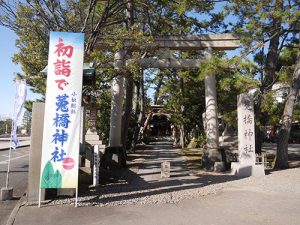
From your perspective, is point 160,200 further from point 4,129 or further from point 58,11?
point 4,129

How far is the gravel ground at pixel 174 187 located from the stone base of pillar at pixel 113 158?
6.64ft

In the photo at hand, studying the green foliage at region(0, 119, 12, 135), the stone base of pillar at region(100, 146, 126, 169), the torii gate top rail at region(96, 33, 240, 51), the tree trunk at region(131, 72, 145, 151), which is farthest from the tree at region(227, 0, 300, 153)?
the green foliage at region(0, 119, 12, 135)

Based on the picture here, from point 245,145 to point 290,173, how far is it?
6.33 ft

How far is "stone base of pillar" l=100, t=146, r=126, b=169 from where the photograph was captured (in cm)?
1554

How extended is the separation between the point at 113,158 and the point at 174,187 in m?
6.00

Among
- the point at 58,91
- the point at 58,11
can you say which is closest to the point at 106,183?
the point at 58,91

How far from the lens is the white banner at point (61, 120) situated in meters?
7.83

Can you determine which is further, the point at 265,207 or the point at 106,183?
the point at 106,183

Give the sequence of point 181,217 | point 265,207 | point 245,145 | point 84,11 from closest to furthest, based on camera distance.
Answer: point 181,217 → point 265,207 → point 245,145 → point 84,11

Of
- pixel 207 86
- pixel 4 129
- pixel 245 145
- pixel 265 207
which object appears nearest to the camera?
pixel 265 207

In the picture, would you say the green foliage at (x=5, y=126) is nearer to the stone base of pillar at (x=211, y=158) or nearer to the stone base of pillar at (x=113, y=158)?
the stone base of pillar at (x=113, y=158)

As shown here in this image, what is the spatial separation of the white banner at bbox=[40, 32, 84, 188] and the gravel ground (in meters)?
0.69

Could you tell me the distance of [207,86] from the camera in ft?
50.4

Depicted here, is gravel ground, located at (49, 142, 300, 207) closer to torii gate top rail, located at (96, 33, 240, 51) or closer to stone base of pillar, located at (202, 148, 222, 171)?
stone base of pillar, located at (202, 148, 222, 171)
